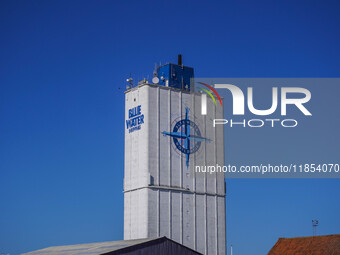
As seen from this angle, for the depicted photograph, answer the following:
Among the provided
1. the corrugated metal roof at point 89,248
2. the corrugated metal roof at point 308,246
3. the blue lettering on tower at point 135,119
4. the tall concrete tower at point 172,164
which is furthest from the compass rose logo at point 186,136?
the corrugated metal roof at point 308,246

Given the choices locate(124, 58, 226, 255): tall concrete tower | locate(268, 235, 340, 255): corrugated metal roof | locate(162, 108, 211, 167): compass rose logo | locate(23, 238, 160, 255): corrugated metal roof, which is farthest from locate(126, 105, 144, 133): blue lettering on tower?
locate(268, 235, 340, 255): corrugated metal roof

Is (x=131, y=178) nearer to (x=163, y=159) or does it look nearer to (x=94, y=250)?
(x=163, y=159)

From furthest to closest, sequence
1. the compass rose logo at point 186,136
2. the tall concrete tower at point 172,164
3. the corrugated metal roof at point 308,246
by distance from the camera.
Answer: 1. the compass rose logo at point 186,136
2. the tall concrete tower at point 172,164
3. the corrugated metal roof at point 308,246

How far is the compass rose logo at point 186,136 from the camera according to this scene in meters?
100

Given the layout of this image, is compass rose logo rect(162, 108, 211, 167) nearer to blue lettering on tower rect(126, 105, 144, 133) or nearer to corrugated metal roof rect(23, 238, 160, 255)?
blue lettering on tower rect(126, 105, 144, 133)

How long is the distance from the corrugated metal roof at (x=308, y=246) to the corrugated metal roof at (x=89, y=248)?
697 inches

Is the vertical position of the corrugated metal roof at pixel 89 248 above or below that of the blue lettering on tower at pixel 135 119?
below

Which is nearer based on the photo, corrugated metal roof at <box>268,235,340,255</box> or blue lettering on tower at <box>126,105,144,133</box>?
corrugated metal roof at <box>268,235,340,255</box>

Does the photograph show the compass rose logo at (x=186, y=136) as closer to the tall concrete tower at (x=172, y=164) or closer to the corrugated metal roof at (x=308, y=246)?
the tall concrete tower at (x=172, y=164)

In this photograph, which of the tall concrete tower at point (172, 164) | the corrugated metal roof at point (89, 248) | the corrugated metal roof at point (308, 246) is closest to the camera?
the corrugated metal roof at point (89, 248)

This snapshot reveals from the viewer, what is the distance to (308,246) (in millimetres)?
86375

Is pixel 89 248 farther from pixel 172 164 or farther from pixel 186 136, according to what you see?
pixel 186 136

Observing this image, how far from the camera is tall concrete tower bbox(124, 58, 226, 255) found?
97125 millimetres

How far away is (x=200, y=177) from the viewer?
102250mm
